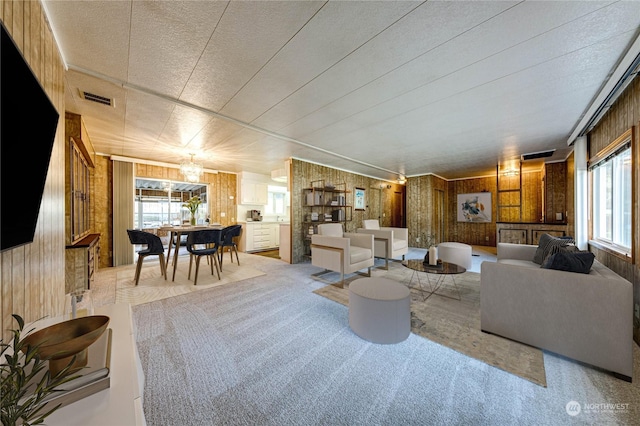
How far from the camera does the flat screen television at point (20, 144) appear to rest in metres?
0.85

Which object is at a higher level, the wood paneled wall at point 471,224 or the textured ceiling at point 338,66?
the textured ceiling at point 338,66

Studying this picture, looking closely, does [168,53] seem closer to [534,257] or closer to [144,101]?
[144,101]

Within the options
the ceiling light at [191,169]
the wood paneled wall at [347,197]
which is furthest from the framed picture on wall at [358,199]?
the ceiling light at [191,169]

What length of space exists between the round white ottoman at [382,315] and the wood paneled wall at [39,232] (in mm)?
2157

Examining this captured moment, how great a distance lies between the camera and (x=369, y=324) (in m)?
2.06

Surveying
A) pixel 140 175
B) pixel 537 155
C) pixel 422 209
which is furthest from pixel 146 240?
pixel 537 155

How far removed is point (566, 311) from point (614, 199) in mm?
2391

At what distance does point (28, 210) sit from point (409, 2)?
97.6 inches

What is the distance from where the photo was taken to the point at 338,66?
2.04 metres

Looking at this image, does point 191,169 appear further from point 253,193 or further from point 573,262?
point 573,262

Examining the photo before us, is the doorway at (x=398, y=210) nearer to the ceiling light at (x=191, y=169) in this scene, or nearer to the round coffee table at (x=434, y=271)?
the round coffee table at (x=434, y=271)

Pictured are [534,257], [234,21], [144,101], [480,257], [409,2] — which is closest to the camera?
[409,2]

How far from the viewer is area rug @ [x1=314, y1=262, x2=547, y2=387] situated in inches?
68.2

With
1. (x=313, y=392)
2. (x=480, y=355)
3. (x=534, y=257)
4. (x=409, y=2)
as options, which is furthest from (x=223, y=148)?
(x=534, y=257)
